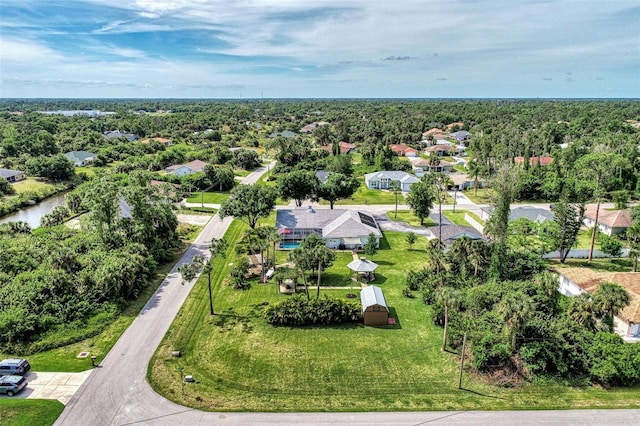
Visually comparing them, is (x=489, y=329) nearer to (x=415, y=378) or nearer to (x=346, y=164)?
(x=415, y=378)

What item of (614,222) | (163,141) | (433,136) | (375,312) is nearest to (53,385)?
(375,312)

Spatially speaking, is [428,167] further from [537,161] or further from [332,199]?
[332,199]

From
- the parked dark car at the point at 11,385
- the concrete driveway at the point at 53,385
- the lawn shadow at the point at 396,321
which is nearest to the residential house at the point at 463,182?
the lawn shadow at the point at 396,321

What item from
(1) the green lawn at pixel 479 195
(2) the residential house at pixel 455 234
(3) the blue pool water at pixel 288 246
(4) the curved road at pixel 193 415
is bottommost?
(4) the curved road at pixel 193 415

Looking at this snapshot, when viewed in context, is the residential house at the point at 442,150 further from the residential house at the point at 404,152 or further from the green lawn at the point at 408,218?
the green lawn at the point at 408,218

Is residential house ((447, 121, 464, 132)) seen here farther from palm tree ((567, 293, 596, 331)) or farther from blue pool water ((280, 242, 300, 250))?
palm tree ((567, 293, 596, 331))

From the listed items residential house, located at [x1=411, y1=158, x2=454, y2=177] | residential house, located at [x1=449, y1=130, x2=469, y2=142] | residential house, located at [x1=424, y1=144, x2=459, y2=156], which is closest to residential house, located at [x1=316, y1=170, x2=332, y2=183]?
residential house, located at [x1=411, y1=158, x2=454, y2=177]
